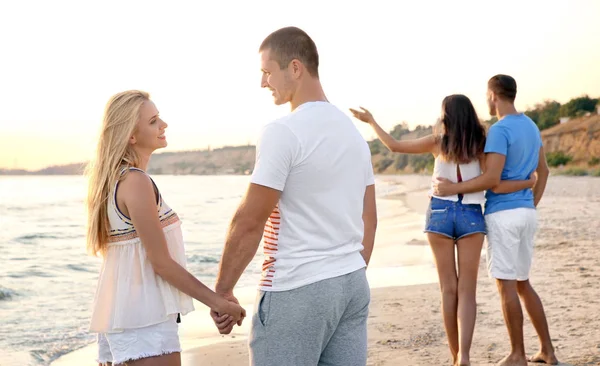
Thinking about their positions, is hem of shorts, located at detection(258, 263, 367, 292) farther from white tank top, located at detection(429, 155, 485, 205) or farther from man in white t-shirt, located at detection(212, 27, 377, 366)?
white tank top, located at detection(429, 155, 485, 205)

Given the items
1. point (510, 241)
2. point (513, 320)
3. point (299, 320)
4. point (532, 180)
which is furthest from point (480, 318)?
point (299, 320)

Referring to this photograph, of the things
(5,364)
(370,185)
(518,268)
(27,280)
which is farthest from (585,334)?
(27,280)

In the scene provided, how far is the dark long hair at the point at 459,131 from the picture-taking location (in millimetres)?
4914

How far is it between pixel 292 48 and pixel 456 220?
8.30 feet

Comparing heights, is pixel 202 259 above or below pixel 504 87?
below

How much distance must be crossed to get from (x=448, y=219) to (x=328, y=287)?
2.47m

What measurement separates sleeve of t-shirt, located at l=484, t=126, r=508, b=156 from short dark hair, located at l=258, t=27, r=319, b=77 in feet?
8.26

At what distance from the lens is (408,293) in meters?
8.30

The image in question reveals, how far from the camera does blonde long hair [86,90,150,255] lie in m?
2.77

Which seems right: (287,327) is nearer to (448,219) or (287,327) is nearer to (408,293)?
(448,219)

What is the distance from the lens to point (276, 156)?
249cm

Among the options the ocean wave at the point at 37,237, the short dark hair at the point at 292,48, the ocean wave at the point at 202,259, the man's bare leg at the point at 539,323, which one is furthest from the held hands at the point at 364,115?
the ocean wave at the point at 37,237

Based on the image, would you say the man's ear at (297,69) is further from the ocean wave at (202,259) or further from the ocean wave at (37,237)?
the ocean wave at (37,237)

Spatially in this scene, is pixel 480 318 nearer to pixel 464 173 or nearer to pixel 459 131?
pixel 464 173
